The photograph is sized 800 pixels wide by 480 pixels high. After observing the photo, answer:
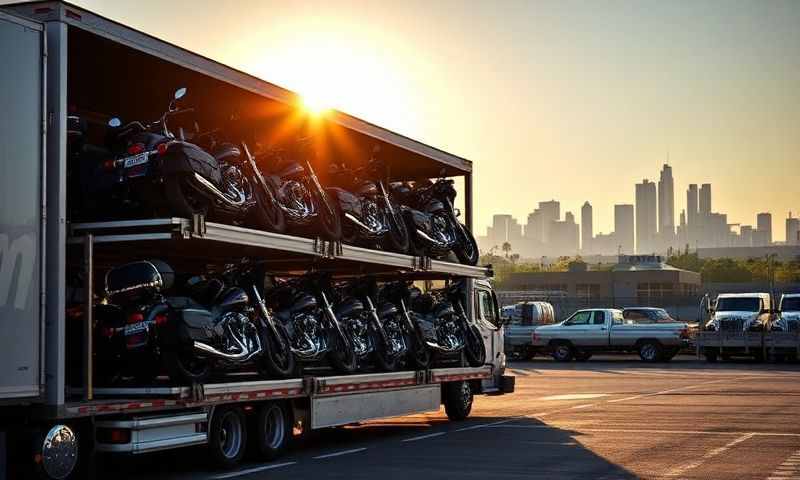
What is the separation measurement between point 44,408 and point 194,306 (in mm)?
2488

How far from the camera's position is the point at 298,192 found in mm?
15289

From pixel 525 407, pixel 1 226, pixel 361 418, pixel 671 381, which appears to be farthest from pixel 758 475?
pixel 671 381

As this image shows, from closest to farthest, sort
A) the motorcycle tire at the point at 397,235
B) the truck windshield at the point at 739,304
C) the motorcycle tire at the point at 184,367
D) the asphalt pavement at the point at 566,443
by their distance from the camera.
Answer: the motorcycle tire at the point at 184,367 < the asphalt pavement at the point at 566,443 < the motorcycle tire at the point at 397,235 < the truck windshield at the point at 739,304

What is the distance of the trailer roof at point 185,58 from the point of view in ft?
35.6

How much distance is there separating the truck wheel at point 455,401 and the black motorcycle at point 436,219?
80.7 inches

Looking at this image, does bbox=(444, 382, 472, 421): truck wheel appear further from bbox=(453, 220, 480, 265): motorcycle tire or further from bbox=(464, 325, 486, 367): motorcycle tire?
bbox=(453, 220, 480, 265): motorcycle tire

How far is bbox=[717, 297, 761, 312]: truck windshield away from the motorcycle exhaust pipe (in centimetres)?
2955

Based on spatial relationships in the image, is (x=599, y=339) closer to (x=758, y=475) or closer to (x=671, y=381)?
(x=671, y=381)

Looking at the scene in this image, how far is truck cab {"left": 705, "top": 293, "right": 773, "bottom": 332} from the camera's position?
39219 millimetres

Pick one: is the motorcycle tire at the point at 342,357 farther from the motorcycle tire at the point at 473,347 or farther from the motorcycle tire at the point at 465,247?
the motorcycle tire at the point at 465,247

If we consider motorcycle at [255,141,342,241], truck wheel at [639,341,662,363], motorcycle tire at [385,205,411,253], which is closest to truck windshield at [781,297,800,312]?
truck wheel at [639,341,662,363]

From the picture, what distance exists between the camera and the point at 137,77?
13.2 metres

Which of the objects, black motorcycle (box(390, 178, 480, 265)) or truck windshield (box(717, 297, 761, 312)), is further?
truck windshield (box(717, 297, 761, 312))

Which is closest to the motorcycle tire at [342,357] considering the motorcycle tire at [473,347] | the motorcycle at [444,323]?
the motorcycle at [444,323]
